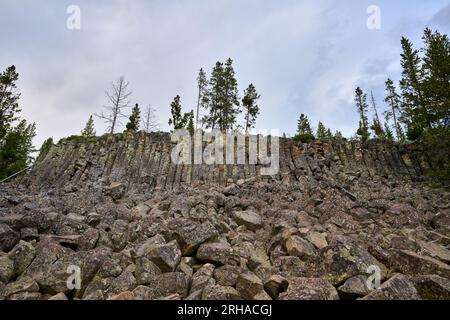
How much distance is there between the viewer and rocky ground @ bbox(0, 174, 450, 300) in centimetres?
538

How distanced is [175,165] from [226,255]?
18091 millimetres

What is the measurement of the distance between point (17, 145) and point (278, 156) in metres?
37.1

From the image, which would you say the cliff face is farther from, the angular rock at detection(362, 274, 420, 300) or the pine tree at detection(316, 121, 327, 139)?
the pine tree at detection(316, 121, 327, 139)

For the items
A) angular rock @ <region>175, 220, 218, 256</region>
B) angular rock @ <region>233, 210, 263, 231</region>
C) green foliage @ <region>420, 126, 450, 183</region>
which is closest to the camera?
angular rock @ <region>175, 220, 218, 256</region>

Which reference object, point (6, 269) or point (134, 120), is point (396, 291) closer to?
point (6, 269)

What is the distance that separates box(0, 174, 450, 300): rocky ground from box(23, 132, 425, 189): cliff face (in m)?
10.7

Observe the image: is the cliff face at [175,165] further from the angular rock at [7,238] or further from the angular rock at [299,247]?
the angular rock at [299,247]

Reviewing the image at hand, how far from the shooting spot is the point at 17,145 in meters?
37.9

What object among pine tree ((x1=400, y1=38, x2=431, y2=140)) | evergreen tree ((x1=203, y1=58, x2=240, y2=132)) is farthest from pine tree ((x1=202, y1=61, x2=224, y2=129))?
pine tree ((x1=400, y1=38, x2=431, y2=140))

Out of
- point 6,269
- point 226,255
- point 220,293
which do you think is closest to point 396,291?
point 220,293

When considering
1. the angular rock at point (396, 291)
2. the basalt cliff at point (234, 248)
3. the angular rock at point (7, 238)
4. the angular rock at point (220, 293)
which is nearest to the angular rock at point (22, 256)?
the basalt cliff at point (234, 248)

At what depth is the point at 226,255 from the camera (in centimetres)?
667
